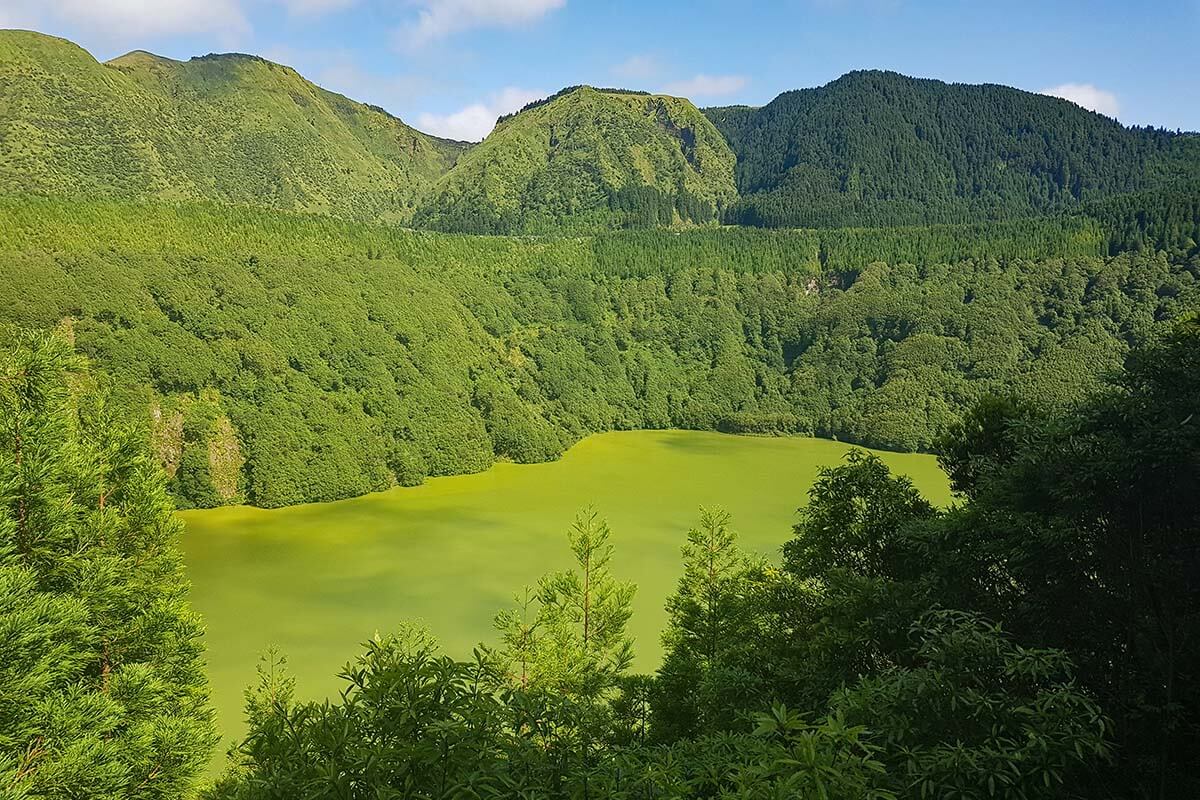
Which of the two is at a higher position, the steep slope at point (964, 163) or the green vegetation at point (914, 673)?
the steep slope at point (964, 163)

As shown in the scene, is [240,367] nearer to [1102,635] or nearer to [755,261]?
[1102,635]

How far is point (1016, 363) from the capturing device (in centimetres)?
9288

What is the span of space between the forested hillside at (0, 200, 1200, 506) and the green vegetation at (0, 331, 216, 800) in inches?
2046

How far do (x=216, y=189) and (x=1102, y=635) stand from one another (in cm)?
19768

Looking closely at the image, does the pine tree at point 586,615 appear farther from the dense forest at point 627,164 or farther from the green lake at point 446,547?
the dense forest at point 627,164

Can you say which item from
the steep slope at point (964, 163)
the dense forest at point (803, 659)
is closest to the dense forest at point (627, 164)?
the steep slope at point (964, 163)

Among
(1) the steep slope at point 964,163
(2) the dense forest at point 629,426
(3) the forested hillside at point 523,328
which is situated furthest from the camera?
(1) the steep slope at point 964,163

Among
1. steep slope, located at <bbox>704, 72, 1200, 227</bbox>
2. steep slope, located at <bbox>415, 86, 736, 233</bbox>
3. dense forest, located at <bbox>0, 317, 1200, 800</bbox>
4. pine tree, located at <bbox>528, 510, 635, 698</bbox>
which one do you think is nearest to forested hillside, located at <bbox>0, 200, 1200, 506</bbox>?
pine tree, located at <bbox>528, 510, 635, 698</bbox>

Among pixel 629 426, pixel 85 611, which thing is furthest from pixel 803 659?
pixel 629 426

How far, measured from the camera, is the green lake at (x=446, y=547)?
120 ft

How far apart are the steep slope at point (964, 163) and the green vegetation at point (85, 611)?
530 ft

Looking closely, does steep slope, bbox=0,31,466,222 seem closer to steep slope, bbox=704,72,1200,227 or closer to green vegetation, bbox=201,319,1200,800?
steep slope, bbox=704,72,1200,227

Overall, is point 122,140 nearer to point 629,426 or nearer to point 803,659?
point 629,426

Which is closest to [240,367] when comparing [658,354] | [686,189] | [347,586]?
[347,586]
